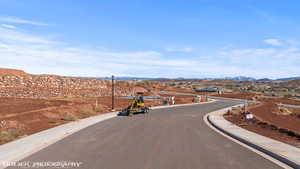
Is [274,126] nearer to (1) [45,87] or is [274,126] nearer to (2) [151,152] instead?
(2) [151,152]

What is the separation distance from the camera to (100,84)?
77.7m

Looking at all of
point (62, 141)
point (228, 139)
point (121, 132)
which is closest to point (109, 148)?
point (62, 141)

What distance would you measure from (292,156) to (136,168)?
5225 millimetres

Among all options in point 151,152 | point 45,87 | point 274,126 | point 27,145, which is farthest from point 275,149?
point 45,87

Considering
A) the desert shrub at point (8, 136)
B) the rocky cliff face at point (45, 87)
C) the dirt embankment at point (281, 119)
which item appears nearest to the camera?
the desert shrub at point (8, 136)

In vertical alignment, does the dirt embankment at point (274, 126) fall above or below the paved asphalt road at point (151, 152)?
below

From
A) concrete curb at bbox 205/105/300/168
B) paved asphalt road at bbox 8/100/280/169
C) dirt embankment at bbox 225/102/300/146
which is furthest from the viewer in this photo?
dirt embankment at bbox 225/102/300/146

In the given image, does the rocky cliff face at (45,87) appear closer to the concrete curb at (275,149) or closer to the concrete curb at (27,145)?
the concrete curb at (27,145)

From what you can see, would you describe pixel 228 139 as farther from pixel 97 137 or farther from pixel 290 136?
pixel 97 137

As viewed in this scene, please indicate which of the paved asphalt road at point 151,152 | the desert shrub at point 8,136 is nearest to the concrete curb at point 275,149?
the paved asphalt road at point 151,152

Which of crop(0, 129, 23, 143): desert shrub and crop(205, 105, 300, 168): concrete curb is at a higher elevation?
crop(205, 105, 300, 168): concrete curb

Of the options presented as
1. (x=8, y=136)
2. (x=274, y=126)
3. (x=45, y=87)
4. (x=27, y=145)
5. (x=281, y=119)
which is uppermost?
(x=45, y=87)

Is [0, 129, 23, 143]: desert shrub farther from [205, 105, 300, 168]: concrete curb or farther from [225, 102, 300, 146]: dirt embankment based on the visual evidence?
[225, 102, 300, 146]: dirt embankment

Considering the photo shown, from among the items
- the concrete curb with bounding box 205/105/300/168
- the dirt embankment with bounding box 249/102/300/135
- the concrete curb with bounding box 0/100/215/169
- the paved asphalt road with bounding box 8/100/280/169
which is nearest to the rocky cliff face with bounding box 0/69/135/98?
the dirt embankment with bounding box 249/102/300/135
